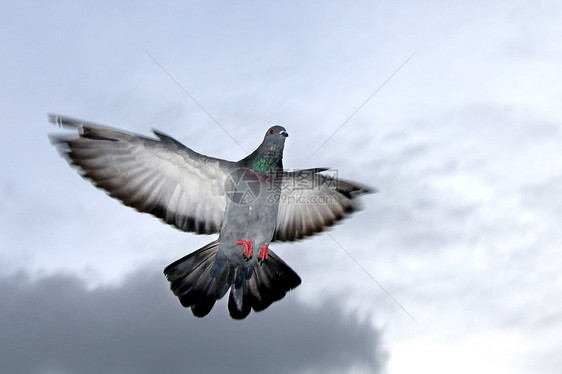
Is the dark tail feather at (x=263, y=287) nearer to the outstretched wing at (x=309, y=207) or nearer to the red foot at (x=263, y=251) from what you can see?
the red foot at (x=263, y=251)

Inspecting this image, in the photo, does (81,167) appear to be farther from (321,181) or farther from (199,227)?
(321,181)

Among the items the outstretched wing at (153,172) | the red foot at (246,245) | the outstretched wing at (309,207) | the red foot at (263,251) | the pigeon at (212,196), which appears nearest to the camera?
the outstretched wing at (153,172)

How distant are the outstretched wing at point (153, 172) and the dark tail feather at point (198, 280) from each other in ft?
1.35

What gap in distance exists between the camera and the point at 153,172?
8719 millimetres

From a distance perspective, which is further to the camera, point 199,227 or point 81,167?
point 199,227

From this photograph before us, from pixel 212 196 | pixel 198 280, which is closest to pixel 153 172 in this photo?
pixel 212 196

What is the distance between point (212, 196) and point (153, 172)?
95 cm

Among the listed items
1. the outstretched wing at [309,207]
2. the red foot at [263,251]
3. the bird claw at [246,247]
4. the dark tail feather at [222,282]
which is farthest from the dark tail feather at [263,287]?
the outstretched wing at [309,207]

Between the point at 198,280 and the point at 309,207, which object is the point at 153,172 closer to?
the point at 198,280

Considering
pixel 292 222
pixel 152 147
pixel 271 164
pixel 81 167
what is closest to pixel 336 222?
pixel 292 222

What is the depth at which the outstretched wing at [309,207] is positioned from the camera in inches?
376

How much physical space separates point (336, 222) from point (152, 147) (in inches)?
128

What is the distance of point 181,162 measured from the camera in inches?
340

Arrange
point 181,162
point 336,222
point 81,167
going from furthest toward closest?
point 336,222 → point 181,162 → point 81,167
